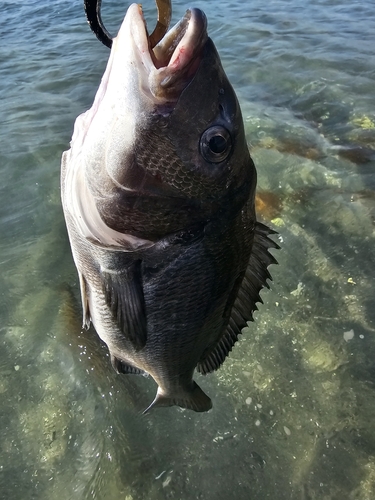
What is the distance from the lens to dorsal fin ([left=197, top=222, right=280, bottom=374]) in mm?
1995

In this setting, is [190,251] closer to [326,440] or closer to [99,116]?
[99,116]

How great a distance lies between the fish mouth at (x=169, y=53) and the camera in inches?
51.1

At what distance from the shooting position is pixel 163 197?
157cm

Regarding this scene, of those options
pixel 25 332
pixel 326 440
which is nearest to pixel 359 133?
pixel 326 440

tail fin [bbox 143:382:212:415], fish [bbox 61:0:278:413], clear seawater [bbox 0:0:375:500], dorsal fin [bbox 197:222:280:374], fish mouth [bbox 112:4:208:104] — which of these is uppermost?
fish mouth [bbox 112:4:208:104]

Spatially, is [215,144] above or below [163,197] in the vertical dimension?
above

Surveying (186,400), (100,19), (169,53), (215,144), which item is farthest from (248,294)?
(100,19)

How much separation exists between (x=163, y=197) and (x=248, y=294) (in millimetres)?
775

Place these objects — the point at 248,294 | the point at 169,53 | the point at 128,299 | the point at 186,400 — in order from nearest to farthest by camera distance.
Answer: the point at 169,53, the point at 128,299, the point at 248,294, the point at 186,400

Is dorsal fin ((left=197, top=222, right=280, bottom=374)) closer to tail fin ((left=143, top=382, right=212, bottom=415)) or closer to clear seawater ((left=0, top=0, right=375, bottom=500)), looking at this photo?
tail fin ((left=143, top=382, right=212, bottom=415))

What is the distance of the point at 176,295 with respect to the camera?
1.80 m

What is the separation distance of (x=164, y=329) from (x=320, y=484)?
162 cm

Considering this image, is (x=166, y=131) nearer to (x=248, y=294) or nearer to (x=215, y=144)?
(x=215, y=144)

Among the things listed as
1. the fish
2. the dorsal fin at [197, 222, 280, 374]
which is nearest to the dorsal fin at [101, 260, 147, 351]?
the fish
